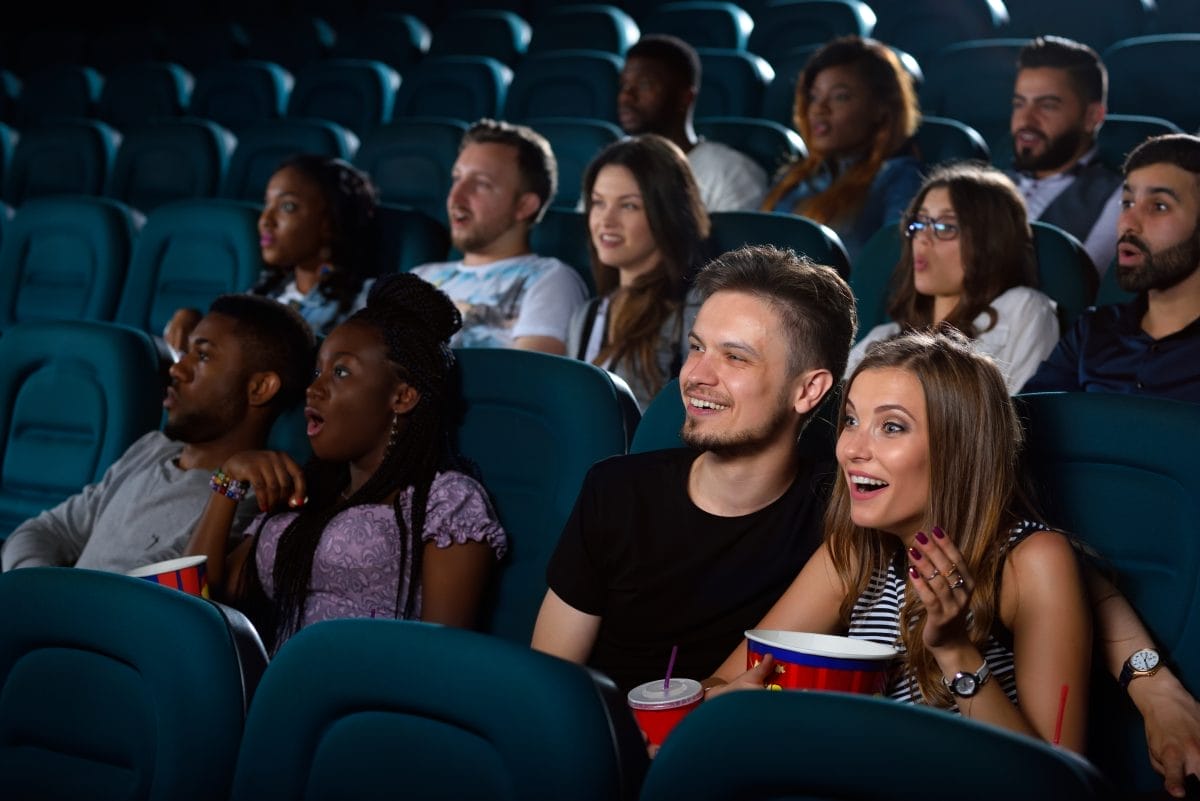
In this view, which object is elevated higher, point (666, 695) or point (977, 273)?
point (977, 273)

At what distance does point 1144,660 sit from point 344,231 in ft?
7.37

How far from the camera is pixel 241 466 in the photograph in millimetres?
2062

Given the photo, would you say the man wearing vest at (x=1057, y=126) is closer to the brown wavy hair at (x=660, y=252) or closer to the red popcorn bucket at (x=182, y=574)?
the brown wavy hair at (x=660, y=252)

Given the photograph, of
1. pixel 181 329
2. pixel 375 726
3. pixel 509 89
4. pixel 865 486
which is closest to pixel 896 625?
pixel 865 486

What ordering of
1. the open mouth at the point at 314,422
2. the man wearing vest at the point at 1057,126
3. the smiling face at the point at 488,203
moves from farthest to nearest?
the man wearing vest at the point at 1057,126 < the smiling face at the point at 488,203 < the open mouth at the point at 314,422

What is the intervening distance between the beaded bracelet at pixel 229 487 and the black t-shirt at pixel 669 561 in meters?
0.58

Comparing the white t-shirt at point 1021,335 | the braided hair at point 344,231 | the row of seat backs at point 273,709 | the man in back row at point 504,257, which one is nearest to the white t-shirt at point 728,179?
the man in back row at point 504,257

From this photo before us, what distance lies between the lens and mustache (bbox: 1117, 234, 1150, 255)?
2.37 meters

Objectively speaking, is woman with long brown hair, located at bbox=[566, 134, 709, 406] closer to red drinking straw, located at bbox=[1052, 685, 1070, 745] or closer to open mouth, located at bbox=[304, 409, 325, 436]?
open mouth, located at bbox=[304, 409, 325, 436]

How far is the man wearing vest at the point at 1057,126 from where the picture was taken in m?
3.33

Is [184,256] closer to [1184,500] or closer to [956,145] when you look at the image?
[956,145]

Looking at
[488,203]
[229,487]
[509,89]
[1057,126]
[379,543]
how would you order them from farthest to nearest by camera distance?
[509,89] < [1057,126] < [488,203] < [229,487] < [379,543]

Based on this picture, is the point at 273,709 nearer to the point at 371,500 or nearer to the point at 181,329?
the point at 371,500

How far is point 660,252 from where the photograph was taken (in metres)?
2.77
